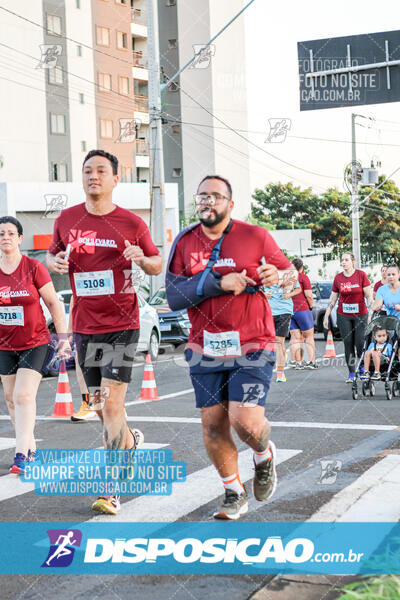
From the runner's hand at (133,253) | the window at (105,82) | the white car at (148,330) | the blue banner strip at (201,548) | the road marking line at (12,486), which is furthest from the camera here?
the window at (105,82)

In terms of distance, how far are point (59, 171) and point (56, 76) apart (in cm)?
471

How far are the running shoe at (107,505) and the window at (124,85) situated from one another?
156ft

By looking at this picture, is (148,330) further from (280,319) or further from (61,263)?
(61,263)

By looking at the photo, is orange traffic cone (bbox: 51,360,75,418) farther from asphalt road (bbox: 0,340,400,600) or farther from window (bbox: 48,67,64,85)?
window (bbox: 48,67,64,85)

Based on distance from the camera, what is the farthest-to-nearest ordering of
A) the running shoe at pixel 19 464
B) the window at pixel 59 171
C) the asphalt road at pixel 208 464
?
the window at pixel 59 171, the running shoe at pixel 19 464, the asphalt road at pixel 208 464

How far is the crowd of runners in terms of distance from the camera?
17.0 feet

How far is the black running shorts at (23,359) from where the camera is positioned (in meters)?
6.98

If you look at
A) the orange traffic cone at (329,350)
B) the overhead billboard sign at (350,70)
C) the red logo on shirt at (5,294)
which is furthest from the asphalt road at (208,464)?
the overhead billboard sign at (350,70)

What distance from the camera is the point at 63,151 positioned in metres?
44.8

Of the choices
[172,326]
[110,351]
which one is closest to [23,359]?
[110,351]

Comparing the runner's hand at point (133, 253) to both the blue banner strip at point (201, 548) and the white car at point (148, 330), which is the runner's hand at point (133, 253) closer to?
the blue banner strip at point (201, 548)

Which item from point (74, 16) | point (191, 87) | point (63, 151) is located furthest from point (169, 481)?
point (191, 87)

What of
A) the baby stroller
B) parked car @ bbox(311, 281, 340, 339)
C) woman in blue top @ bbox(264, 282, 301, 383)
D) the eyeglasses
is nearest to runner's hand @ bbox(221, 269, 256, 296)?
the eyeglasses

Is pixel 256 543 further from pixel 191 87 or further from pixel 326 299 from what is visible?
pixel 191 87
